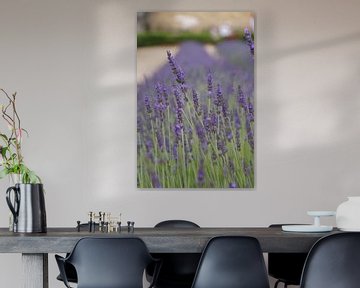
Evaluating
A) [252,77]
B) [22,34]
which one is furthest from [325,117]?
[22,34]

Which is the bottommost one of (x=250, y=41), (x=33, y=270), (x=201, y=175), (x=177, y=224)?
(x=33, y=270)

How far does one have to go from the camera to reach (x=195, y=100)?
566cm

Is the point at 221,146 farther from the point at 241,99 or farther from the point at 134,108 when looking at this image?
the point at 134,108

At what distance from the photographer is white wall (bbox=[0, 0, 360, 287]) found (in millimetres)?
5574

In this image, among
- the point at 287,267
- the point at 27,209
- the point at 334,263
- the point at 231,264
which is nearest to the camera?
the point at 334,263

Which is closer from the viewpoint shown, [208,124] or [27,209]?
[27,209]

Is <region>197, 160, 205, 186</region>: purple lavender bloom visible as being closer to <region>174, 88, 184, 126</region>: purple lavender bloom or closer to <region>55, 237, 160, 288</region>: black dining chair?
<region>174, 88, 184, 126</region>: purple lavender bloom

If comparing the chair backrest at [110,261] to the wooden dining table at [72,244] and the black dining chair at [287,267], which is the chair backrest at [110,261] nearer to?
the wooden dining table at [72,244]

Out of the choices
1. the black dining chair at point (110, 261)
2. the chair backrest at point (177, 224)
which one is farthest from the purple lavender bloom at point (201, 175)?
the black dining chair at point (110, 261)

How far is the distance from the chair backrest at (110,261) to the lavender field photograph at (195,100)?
219 centimetres

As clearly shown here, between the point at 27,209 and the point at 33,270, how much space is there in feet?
1.04

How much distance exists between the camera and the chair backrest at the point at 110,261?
3371 millimetres

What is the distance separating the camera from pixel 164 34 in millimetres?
5668

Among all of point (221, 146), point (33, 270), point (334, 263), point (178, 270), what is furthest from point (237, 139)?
point (33, 270)
